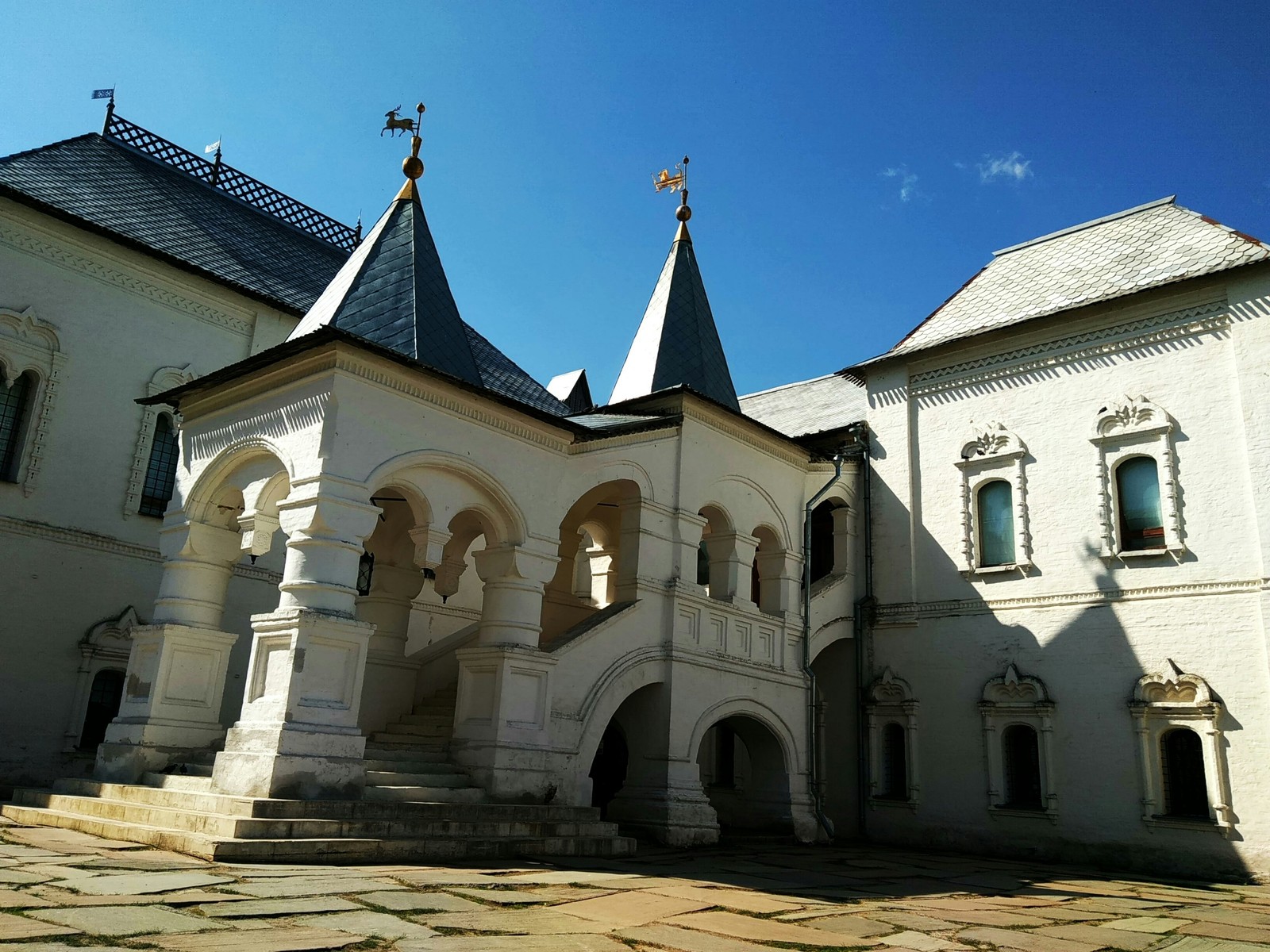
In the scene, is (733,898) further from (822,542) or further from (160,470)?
(160,470)

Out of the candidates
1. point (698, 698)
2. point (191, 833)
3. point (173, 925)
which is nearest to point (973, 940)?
point (173, 925)

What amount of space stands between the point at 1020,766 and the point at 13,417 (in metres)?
14.0

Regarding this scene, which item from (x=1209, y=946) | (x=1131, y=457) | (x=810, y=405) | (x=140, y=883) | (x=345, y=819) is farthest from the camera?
(x=810, y=405)

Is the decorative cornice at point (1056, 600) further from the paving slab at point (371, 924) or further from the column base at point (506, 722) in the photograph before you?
the paving slab at point (371, 924)

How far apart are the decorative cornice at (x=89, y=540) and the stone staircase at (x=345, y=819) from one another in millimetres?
4145

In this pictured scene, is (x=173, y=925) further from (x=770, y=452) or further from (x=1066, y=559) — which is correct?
(x=1066, y=559)

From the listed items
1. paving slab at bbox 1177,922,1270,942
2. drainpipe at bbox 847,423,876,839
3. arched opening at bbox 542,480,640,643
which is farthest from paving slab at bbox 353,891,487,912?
drainpipe at bbox 847,423,876,839

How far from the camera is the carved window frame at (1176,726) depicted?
12.1m

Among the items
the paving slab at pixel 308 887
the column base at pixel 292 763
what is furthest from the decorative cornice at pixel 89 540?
the paving slab at pixel 308 887

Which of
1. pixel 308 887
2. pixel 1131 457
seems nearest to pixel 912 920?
pixel 308 887

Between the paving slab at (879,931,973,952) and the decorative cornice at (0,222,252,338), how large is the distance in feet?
43.1

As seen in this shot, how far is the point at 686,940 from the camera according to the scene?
5.16 meters

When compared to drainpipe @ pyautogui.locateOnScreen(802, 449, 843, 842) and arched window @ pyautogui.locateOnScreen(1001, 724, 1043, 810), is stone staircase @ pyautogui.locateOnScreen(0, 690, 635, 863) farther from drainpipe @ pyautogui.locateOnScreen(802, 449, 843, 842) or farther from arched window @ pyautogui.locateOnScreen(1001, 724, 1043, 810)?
arched window @ pyautogui.locateOnScreen(1001, 724, 1043, 810)

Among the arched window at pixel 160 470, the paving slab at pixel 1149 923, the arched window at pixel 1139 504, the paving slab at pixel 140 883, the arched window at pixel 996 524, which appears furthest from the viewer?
the arched window at pixel 996 524
